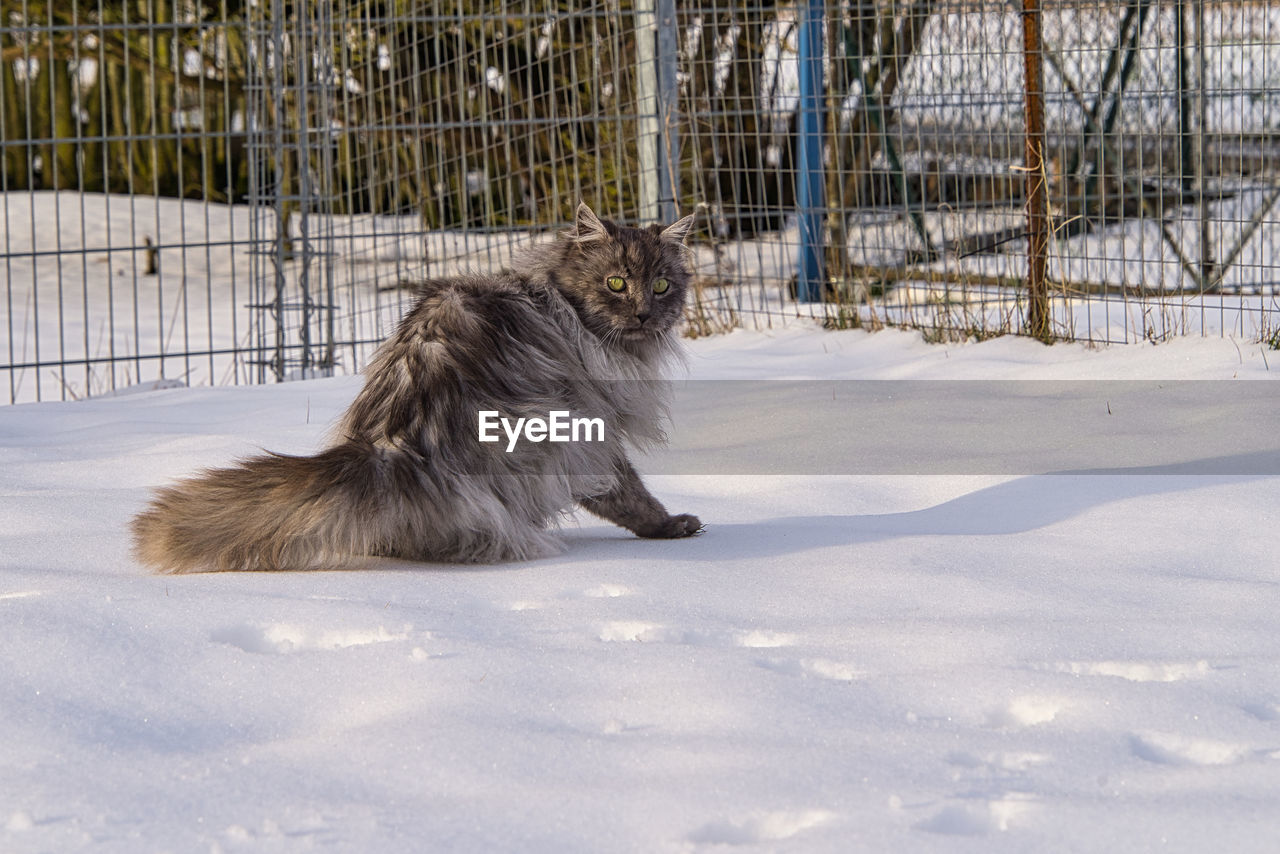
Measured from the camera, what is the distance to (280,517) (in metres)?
2.38

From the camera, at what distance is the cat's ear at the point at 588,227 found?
2943mm

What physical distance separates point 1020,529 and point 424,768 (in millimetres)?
1763

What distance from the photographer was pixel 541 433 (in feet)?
8.49

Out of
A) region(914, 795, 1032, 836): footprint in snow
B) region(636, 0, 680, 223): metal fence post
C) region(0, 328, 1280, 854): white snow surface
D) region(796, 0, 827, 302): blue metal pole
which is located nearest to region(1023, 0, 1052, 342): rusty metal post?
region(796, 0, 827, 302): blue metal pole

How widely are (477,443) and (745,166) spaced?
5151mm

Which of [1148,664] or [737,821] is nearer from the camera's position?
[737,821]

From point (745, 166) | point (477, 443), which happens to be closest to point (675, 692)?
point (477, 443)

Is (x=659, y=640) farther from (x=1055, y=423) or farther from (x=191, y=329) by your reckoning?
(x=191, y=329)

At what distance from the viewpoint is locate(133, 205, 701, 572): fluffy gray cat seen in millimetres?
2396

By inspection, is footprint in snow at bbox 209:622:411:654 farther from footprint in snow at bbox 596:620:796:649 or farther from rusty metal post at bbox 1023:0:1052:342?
rusty metal post at bbox 1023:0:1052:342

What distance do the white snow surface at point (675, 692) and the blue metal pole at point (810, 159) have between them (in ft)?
13.4

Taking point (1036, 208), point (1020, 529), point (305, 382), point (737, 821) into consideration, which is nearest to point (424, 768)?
point (737, 821)

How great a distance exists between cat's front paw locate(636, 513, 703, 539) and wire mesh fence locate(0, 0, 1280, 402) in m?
0.78

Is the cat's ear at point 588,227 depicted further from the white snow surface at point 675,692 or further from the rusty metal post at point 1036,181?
the rusty metal post at point 1036,181
